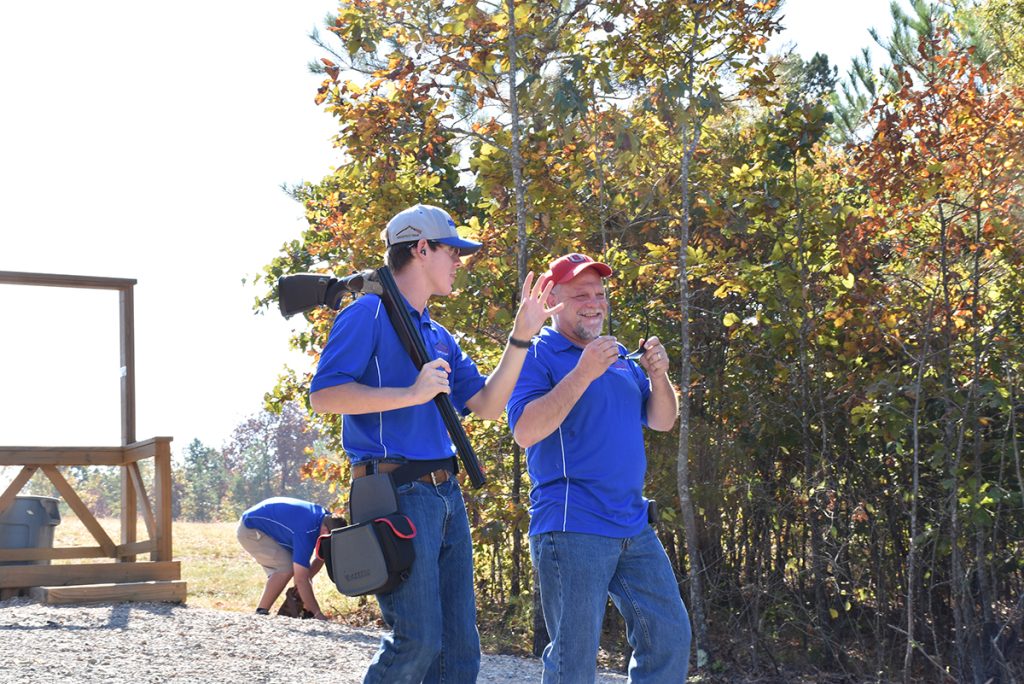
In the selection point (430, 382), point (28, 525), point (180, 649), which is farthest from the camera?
point (28, 525)

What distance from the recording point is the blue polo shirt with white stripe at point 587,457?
3.72 metres

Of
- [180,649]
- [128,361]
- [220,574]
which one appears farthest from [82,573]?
[220,574]

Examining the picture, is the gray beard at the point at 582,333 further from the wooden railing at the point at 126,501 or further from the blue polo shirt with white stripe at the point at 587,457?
the wooden railing at the point at 126,501

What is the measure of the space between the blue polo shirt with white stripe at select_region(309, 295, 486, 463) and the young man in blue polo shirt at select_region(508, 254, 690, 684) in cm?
37

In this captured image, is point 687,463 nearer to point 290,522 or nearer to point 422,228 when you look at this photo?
point 290,522

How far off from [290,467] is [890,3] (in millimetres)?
24361

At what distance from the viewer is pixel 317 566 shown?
9.49m

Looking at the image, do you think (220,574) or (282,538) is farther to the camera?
(220,574)

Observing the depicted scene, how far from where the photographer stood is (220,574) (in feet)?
46.2

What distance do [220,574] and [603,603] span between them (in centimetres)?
1112

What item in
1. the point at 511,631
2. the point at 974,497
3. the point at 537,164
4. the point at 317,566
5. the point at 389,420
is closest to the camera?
the point at 389,420

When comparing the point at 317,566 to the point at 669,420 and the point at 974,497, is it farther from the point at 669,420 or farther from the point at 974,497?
the point at 669,420

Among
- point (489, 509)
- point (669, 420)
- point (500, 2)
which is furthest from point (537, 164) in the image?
point (669, 420)

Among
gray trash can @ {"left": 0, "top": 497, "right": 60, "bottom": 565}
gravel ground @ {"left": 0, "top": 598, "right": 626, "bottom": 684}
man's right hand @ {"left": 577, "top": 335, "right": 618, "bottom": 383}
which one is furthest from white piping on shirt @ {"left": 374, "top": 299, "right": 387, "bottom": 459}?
gray trash can @ {"left": 0, "top": 497, "right": 60, "bottom": 565}
